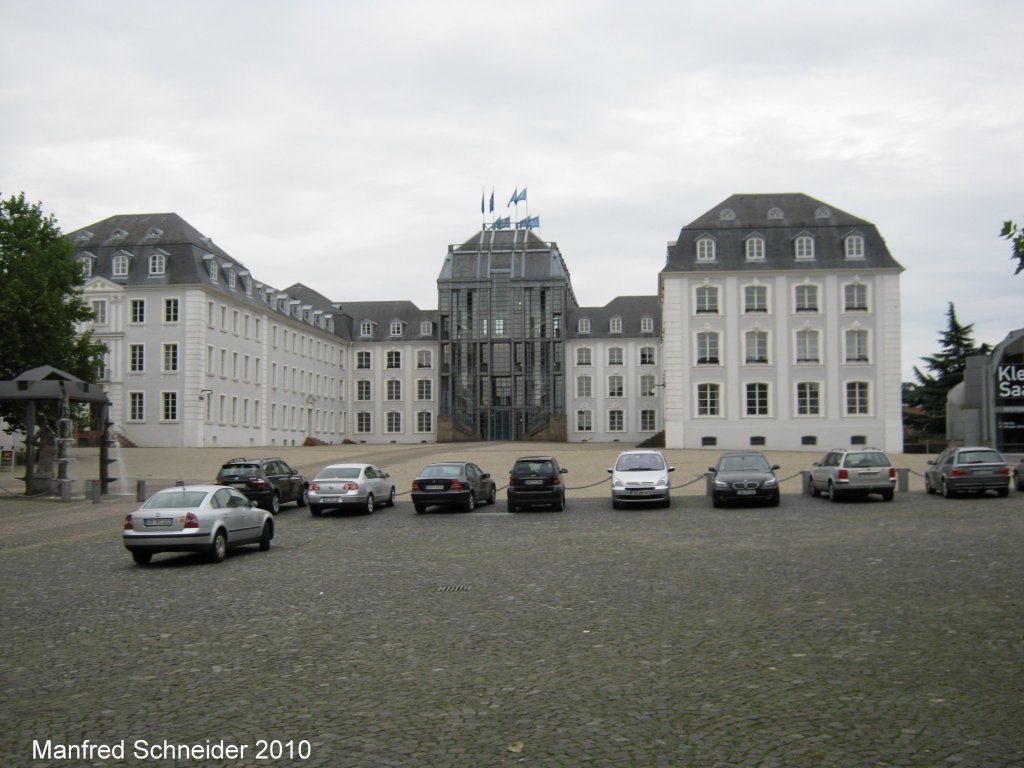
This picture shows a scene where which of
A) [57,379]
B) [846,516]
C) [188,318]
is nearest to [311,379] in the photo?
[188,318]

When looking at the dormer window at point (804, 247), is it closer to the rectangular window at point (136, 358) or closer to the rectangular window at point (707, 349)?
the rectangular window at point (707, 349)

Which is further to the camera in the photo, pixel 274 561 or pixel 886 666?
pixel 274 561

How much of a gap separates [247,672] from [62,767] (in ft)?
8.89

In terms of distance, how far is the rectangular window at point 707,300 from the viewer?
64688 millimetres

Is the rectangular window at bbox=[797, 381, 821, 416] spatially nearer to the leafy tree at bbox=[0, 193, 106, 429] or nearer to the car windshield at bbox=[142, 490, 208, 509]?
the leafy tree at bbox=[0, 193, 106, 429]

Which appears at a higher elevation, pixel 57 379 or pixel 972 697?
pixel 57 379

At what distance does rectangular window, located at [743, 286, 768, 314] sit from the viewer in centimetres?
6456

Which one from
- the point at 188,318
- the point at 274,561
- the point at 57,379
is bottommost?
the point at 274,561

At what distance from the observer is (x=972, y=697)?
7910mm

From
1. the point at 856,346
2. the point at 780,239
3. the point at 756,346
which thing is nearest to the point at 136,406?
the point at 756,346

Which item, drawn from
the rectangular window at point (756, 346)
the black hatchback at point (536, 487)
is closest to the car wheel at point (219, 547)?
the black hatchback at point (536, 487)

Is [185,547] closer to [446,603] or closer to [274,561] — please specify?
[274,561]

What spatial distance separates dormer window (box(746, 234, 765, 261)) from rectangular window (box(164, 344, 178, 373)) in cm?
3692

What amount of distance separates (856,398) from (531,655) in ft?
189
